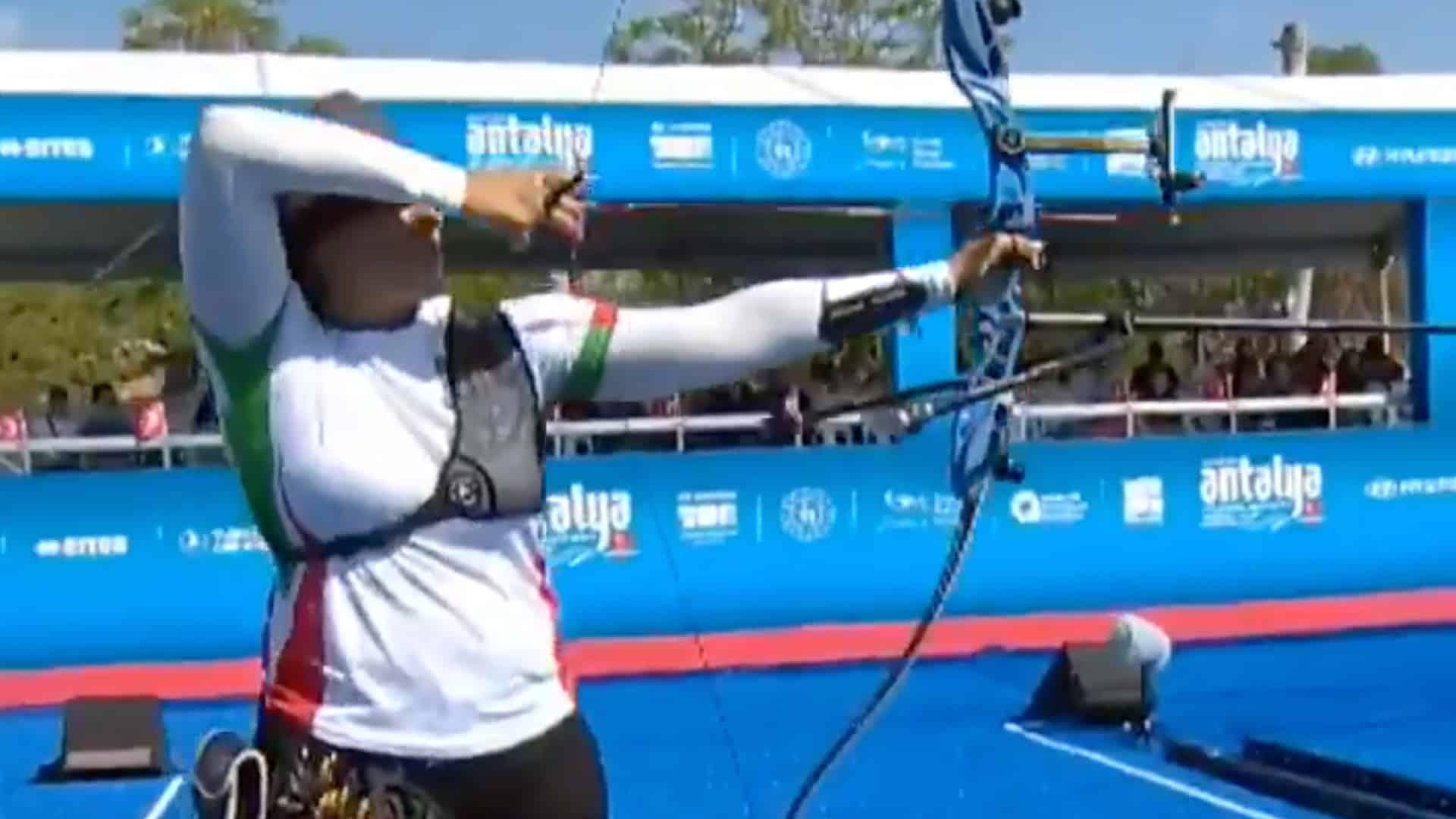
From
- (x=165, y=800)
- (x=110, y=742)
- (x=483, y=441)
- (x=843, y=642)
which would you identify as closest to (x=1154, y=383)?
(x=843, y=642)

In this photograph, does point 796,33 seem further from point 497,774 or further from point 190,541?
point 497,774

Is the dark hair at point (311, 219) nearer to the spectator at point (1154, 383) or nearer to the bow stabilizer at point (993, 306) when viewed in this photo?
the bow stabilizer at point (993, 306)

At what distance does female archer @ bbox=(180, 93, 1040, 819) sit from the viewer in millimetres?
2543

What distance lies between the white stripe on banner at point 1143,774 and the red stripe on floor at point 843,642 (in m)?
1.46

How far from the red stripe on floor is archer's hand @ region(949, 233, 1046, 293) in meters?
7.05

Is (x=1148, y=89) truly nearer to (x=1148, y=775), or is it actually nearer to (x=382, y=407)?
(x=1148, y=775)

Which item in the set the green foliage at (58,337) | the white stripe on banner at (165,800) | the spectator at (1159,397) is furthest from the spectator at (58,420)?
the green foliage at (58,337)

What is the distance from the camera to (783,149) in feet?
36.4

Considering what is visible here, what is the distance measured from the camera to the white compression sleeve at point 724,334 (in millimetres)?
2727

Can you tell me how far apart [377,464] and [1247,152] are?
31.7 ft

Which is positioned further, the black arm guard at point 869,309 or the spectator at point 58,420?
the spectator at point 58,420

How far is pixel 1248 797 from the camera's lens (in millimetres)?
7887

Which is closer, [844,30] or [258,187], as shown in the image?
[258,187]

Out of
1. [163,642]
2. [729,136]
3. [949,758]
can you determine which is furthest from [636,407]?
[949,758]
